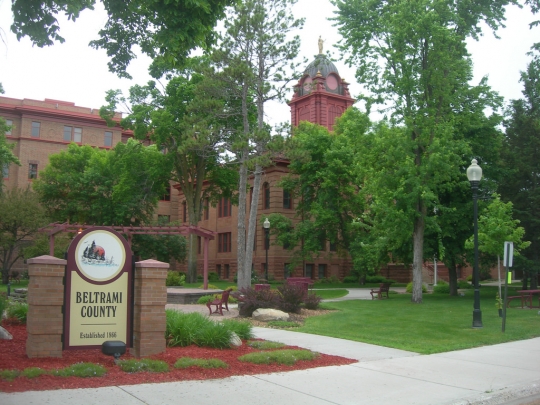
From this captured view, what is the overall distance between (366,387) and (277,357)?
1.98 meters

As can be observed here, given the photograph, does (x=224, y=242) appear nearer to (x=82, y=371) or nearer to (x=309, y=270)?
(x=309, y=270)

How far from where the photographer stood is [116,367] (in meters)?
8.58

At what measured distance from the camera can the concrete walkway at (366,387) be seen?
22.9ft

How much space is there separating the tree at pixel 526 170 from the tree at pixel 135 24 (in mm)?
23812

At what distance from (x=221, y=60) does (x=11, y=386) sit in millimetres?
21320

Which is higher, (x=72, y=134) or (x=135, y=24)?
(x=72, y=134)

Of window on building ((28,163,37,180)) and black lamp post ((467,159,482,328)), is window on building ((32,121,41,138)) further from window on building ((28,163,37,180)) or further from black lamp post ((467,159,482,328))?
black lamp post ((467,159,482,328))

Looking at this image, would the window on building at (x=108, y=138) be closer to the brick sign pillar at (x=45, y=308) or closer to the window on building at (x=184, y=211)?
the window on building at (x=184, y=211)

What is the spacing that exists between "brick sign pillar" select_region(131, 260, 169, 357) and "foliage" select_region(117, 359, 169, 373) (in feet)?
2.49

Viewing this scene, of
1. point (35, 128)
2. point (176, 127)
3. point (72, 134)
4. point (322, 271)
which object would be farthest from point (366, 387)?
point (72, 134)

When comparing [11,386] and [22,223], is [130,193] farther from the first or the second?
[11,386]

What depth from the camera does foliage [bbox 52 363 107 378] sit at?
25.5 ft

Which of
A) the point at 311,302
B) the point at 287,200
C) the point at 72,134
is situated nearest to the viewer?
the point at 311,302

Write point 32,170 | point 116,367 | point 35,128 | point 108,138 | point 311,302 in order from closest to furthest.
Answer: point 116,367
point 311,302
point 32,170
point 35,128
point 108,138
